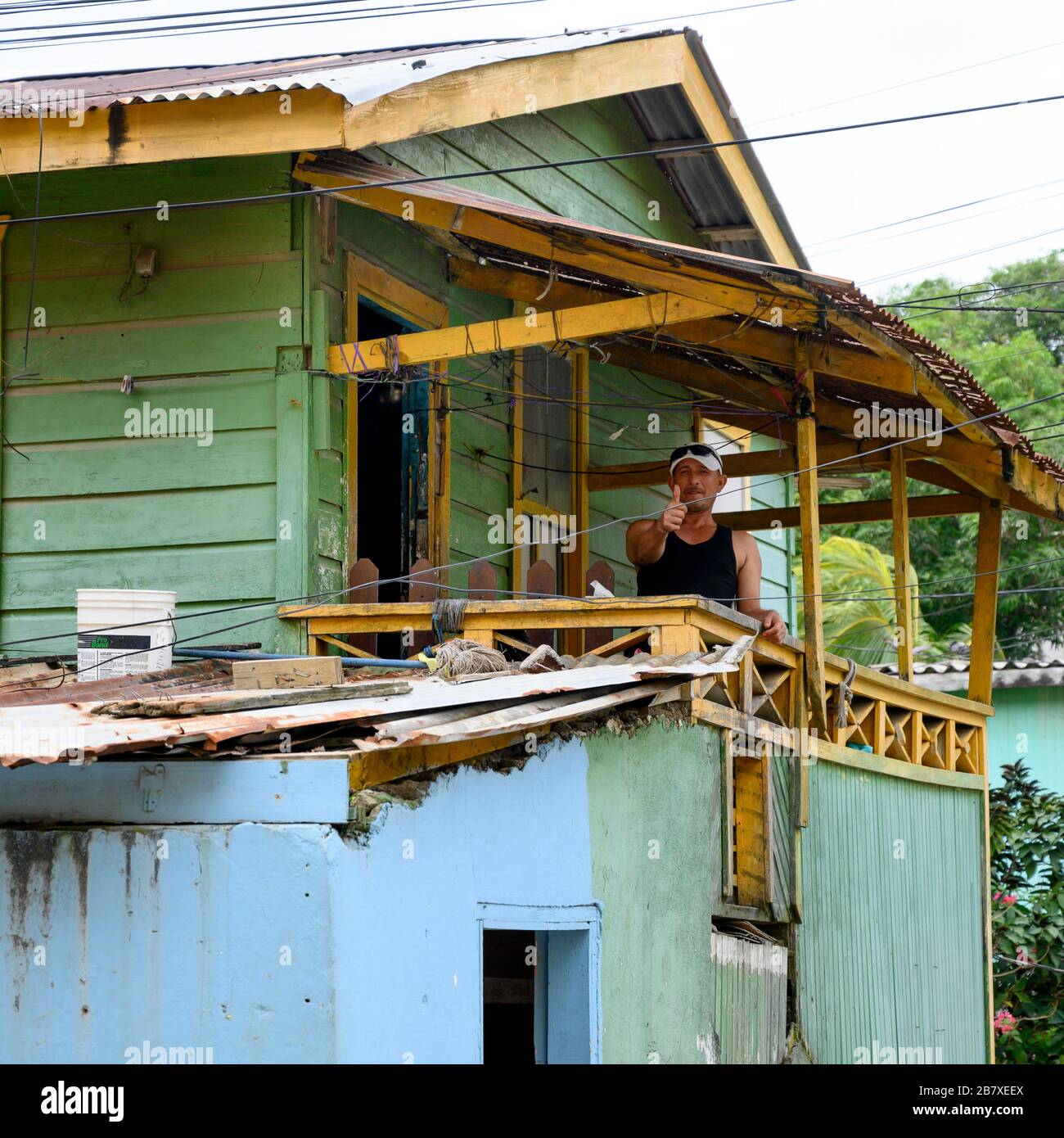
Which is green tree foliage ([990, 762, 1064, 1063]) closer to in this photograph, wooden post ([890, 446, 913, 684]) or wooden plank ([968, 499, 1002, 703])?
wooden plank ([968, 499, 1002, 703])

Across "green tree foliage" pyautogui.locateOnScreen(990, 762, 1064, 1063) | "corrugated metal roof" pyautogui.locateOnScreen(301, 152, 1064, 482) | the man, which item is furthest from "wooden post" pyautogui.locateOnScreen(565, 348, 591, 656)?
"green tree foliage" pyautogui.locateOnScreen(990, 762, 1064, 1063)

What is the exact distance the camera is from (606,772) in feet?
22.9

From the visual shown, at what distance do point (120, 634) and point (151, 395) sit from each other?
1497mm

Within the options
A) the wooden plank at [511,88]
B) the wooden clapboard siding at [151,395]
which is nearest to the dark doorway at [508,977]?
the wooden clapboard siding at [151,395]

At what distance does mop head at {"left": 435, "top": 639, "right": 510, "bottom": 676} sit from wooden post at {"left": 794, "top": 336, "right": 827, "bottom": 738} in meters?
1.95

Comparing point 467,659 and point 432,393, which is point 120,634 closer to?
point 467,659

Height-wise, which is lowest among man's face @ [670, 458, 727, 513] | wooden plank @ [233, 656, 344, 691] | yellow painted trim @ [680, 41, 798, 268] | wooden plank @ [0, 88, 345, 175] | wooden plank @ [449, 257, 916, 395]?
wooden plank @ [233, 656, 344, 691]

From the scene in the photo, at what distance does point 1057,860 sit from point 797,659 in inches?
277

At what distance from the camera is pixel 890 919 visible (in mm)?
9750

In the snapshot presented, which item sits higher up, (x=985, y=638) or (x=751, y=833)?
Result: (x=985, y=638)

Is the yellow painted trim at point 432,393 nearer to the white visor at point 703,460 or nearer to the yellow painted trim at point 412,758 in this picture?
the white visor at point 703,460

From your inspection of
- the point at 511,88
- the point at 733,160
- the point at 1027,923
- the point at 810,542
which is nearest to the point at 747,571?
the point at 810,542

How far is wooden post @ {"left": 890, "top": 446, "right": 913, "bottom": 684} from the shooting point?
9.95m
